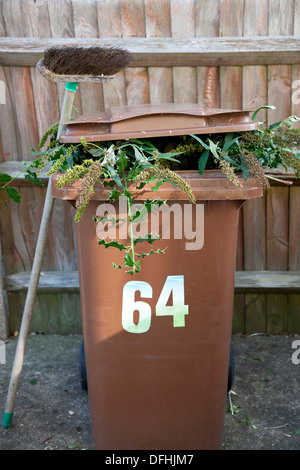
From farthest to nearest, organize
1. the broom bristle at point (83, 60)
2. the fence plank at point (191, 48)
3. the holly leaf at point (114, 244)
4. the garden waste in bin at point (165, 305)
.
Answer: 1. the fence plank at point (191, 48)
2. the broom bristle at point (83, 60)
3. the garden waste in bin at point (165, 305)
4. the holly leaf at point (114, 244)

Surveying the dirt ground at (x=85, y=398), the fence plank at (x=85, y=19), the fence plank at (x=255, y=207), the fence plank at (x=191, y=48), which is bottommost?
the dirt ground at (x=85, y=398)

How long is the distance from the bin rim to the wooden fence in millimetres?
1372

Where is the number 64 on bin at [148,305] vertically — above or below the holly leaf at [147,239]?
below

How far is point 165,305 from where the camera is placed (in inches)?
72.2

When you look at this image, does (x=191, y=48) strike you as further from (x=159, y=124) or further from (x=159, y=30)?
(x=159, y=124)

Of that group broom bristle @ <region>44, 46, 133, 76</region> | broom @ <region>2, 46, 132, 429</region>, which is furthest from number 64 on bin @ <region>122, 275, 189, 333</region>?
broom bristle @ <region>44, 46, 133, 76</region>

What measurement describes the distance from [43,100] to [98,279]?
165 cm

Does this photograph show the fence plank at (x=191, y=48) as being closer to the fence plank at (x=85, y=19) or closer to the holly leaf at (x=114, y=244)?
the fence plank at (x=85, y=19)

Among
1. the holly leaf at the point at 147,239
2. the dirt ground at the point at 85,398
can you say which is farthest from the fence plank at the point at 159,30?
the dirt ground at the point at 85,398

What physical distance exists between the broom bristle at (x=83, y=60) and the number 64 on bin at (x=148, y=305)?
104 cm

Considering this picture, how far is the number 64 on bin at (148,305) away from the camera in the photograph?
1.82 meters

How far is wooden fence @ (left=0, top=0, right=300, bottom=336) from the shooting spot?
2.80 metres

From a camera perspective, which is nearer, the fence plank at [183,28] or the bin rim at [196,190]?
the bin rim at [196,190]

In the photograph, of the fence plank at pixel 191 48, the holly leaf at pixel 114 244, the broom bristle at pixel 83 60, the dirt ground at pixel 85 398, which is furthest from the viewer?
the fence plank at pixel 191 48
